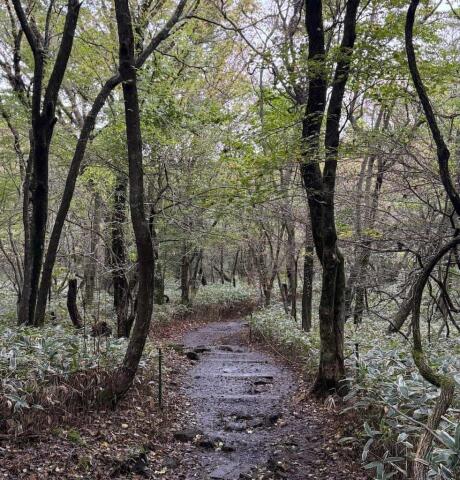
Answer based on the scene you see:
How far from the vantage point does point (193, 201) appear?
9.29m

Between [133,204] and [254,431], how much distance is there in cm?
346

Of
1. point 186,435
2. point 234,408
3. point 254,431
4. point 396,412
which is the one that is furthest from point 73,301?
point 396,412

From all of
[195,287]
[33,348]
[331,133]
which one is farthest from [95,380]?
[195,287]

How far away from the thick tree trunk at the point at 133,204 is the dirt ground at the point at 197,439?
48 cm

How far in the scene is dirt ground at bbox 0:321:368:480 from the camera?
14.2 ft

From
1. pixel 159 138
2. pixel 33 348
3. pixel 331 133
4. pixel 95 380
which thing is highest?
pixel 159 138

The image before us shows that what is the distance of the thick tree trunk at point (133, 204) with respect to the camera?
5668mm

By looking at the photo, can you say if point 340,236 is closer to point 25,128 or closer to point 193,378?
point 193,378

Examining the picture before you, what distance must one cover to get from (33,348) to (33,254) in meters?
2.64

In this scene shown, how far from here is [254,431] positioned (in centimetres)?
586

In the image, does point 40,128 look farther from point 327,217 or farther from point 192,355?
point 192,355

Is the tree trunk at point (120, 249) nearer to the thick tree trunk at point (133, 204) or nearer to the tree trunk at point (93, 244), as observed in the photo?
the tree trunk at point (93, 244)

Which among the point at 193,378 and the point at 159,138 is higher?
the point at 159,138

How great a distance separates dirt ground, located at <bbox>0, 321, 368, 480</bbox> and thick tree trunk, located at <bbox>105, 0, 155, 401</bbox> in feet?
1.59
